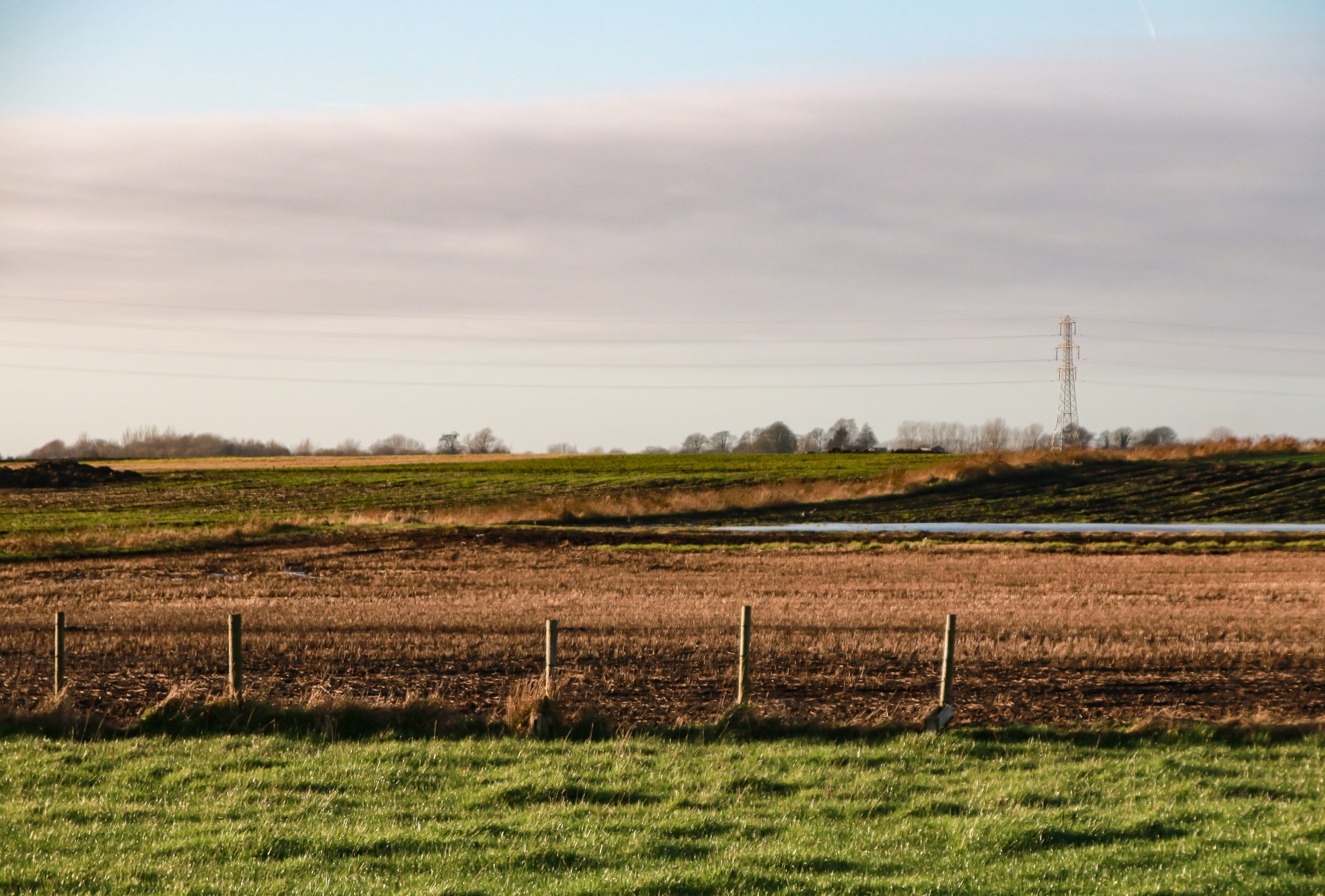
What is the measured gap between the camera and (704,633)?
21188 mm

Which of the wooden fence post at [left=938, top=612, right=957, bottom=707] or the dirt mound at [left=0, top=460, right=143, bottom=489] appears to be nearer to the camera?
the wooden fence post at [left=938, top=612, right=957, bottom=707]

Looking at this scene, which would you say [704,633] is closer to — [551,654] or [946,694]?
[551,654]

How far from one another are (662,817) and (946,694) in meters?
5.64

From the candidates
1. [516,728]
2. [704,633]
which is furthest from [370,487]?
[516,728]

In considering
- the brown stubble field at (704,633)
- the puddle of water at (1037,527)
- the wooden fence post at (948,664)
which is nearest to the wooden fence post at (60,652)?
the brown stubble field at (704,633)

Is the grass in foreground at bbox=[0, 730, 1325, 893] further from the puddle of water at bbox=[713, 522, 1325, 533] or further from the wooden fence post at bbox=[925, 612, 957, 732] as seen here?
the puddle of water at bbox=[713, 522, 1325, 533]

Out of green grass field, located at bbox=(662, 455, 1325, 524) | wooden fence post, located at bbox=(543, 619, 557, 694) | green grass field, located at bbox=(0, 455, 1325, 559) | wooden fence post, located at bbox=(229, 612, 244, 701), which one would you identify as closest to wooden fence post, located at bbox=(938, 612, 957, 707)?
wooden fence post, located at bbox=(543, 619, 557, 694)

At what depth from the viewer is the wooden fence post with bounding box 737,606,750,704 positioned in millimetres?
13891

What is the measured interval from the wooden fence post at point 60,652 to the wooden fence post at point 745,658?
8993 mm

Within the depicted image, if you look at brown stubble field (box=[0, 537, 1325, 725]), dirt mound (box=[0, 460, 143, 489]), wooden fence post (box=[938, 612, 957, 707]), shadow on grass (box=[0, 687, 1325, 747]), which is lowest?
brown stubble field (box=[0, 537, 1325, 725])

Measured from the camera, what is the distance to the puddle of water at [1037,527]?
5272 cm

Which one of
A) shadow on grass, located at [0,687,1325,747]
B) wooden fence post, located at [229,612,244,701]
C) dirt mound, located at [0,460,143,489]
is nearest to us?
shadow on grass, located at [0,687,1325,747]

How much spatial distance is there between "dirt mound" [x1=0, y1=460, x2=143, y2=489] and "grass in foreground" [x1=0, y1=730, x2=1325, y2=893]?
93385 mm

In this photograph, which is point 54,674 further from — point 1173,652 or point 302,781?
point 1173,652
